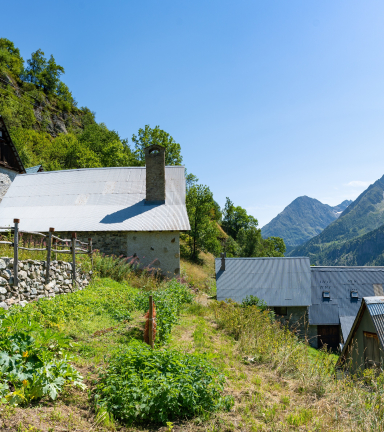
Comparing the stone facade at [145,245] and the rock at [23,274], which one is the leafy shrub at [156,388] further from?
the stone facade at [145,245]

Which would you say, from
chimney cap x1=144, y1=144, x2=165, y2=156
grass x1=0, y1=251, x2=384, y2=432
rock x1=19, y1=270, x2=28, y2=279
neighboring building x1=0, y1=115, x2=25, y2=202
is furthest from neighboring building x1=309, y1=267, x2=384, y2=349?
neighboring building x1=0, y1=115, x2=25, y2=202

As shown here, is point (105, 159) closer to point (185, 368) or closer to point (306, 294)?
point (306, 294)

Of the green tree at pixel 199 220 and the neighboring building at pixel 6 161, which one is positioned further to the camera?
the green tree at pixel 199 220

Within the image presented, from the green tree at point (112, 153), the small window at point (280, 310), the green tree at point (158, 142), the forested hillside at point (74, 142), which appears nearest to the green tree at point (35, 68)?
the forested hillside at point (74, 142)

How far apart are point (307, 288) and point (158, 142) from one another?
2273 centimetres

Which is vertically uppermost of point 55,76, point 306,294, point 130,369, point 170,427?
point 55,76

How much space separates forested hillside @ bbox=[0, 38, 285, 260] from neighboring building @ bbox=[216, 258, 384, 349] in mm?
8774

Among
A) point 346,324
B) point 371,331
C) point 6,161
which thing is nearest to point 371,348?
point 371,331

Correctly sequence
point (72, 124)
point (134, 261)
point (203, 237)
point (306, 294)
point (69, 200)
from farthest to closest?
point (72, 124) → point (203, 237) → point (306, 294) → point (69, 200) → point (134, 261)

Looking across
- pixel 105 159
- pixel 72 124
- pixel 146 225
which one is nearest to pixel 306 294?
pixel 146 225

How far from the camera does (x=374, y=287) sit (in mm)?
26688

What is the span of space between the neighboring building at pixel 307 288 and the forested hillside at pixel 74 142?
28.8 ft

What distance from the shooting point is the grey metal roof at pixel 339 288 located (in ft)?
79.7

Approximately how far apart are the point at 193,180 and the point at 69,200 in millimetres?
21999
